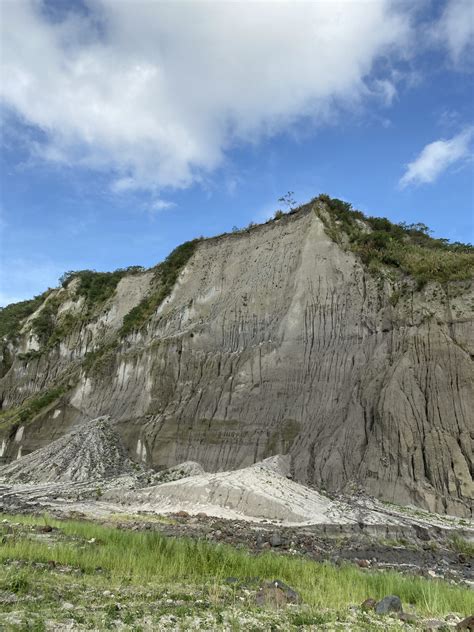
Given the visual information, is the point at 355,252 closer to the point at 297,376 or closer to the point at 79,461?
the point at 297,376

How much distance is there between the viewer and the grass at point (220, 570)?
8328 millimetres

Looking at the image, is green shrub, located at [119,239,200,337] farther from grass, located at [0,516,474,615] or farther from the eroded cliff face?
grass, located at [0,516,474,615]

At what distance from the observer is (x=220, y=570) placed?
9.27m

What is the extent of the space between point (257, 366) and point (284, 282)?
6.23 meters

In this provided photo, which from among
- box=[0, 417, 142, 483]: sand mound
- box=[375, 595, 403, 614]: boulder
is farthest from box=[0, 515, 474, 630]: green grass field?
box=[0, 417, 142, 483]: sand mound

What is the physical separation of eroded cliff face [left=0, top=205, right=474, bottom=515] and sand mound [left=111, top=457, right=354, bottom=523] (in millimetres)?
2937

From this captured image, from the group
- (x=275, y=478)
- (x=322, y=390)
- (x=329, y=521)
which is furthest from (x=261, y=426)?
(x=329, y=521)

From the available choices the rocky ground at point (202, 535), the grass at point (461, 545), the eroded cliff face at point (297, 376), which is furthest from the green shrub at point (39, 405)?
the grass at point (461, 545)

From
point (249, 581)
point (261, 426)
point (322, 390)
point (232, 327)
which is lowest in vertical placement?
point (249, 581)

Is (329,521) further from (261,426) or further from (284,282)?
(284,282)

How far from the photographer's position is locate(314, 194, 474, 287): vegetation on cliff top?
86.9 feet

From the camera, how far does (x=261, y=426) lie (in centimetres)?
2673

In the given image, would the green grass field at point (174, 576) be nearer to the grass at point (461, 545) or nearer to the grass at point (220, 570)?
the grass at point (220, 570)

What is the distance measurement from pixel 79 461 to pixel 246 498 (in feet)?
43.5
